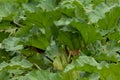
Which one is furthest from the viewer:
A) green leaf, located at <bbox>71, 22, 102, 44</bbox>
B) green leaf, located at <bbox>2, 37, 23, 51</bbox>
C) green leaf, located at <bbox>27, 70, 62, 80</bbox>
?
green leaf, located at <bbox>2, 37, 23, 51</bbox>

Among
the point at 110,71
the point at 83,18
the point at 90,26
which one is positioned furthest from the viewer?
the point at 83,18

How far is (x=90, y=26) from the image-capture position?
147cm

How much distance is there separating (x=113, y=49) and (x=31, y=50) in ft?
1.27

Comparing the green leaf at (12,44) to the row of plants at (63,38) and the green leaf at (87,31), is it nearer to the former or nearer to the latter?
the row of plants at (63,38)

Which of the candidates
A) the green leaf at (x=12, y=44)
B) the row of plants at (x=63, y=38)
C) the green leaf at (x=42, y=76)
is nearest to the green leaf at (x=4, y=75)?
the row of plants at (x=63, y=38)

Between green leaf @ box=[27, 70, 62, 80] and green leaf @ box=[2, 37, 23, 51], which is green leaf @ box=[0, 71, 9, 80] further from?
green leaf @ box=[27, 70, 62, 80]

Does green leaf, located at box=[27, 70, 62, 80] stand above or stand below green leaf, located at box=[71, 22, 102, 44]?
below

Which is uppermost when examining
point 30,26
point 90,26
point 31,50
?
point 90,26

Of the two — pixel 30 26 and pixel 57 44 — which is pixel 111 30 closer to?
pixel 57 44

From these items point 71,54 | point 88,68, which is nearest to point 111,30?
point 71,54

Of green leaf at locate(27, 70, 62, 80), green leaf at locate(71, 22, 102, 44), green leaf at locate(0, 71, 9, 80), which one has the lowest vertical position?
green leaf at locate(0, 71, 9, 80)

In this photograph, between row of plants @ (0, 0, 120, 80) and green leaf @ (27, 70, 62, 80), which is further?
row of plants @ (0, 0, 120, 80)

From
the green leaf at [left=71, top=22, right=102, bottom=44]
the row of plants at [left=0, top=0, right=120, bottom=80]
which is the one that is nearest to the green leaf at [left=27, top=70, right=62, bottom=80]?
the row of plants at [left=0, top=0, right=120, bottom=80]

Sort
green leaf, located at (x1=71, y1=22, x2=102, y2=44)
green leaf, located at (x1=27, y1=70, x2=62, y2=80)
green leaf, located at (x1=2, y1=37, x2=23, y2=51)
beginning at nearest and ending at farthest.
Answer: green leaf, located at (x1=27, y1=70, x2=62, y2=80), green leaf, located at (x1=71, y1=22, x2=102, y2=44), green leaf, located at (x1=2, y1=37, x2=23, y2=51)
